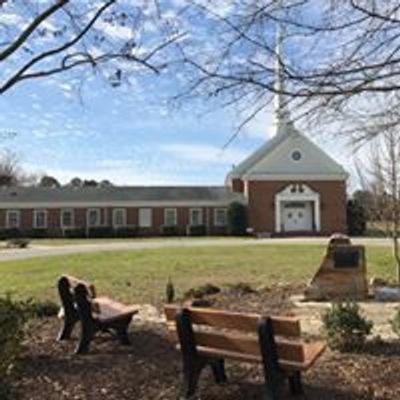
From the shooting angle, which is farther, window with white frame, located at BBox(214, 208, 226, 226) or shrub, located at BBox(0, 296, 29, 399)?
window with white frame, located at BBox(214, 208, 226, 226)

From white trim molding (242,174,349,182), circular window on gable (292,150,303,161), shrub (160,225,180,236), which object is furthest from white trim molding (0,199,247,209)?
circular window on gable (292,150,303,161)

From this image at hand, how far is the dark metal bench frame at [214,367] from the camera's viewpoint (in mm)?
6383

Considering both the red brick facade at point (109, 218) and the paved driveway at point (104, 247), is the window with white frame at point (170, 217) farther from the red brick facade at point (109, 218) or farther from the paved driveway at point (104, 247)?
the paved driveway at point (104, 247)

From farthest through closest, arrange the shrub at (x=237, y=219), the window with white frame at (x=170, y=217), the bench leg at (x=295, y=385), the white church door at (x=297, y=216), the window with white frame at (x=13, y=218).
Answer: the window with white frame at (x=13, y=218), the window with white frame at (x=170, y=217), the white church door at (x=297, y=216), the shrub at (x=237, y=219), the bench leg at (x=295, y=385)

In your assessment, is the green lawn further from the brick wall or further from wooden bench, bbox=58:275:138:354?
the brick wall

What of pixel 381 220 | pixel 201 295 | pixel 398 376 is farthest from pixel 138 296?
pixel 398 376

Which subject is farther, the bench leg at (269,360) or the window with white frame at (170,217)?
the window with white frame at (170,217)

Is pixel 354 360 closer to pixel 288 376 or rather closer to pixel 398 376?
pixel 398 376

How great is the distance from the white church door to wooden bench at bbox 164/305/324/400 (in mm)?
54596

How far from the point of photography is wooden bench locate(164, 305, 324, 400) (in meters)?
6.39

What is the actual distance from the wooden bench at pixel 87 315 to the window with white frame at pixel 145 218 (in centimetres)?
5270

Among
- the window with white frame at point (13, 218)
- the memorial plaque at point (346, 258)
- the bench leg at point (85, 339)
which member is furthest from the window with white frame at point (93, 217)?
the bench leg at point (85, 339)

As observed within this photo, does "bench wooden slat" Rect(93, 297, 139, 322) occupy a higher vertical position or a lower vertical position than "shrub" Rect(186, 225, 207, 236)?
lower

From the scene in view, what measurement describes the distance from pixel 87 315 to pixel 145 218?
5446 cm
